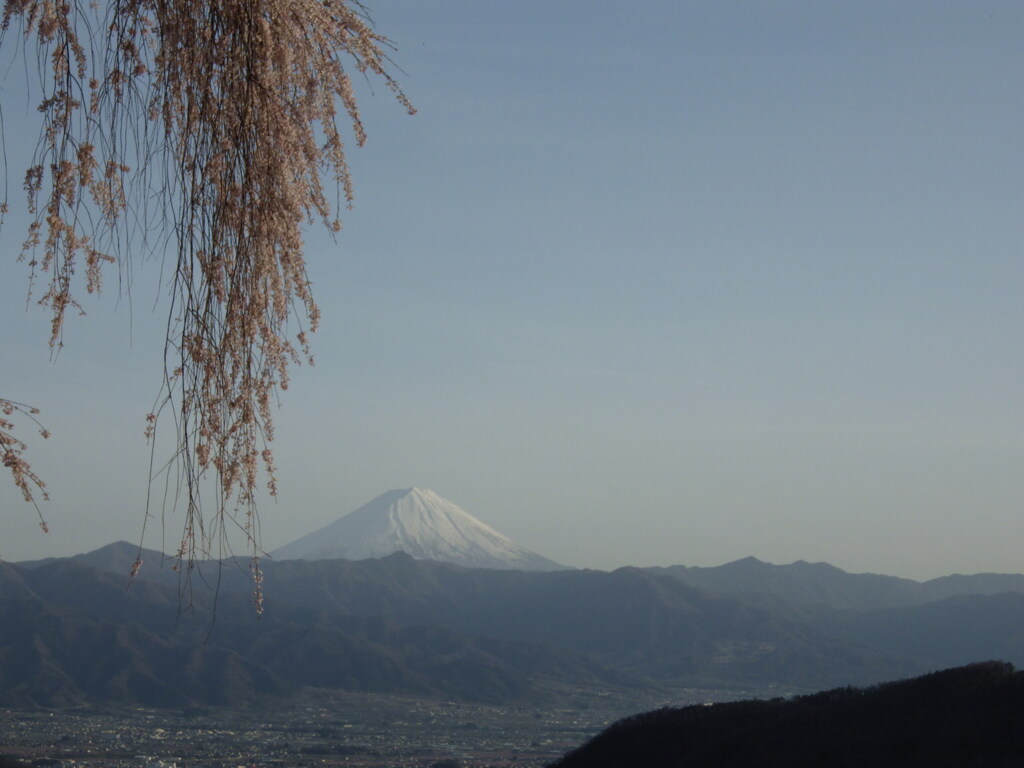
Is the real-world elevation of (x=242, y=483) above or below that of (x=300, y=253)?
below

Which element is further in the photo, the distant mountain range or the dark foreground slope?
the distant mountain range

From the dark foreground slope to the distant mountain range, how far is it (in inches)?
3393

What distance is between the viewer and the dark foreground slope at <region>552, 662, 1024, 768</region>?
24.1 m

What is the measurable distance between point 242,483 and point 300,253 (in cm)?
70

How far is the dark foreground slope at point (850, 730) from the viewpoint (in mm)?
24125

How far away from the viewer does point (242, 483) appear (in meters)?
3.18

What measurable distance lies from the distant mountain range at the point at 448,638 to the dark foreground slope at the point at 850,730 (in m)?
86.2

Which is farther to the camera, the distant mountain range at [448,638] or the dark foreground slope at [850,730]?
the distant mountain range at [448,638]

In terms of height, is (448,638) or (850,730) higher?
(850,730)

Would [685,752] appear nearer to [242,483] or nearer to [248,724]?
[242,483]

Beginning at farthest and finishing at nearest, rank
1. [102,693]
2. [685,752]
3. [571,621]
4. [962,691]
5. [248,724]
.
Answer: [571,621], [102,693], [248,724], [685,752], [962,691]

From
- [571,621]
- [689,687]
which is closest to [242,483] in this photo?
[689,687]

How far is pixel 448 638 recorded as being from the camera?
5846 inches

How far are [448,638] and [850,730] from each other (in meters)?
125
